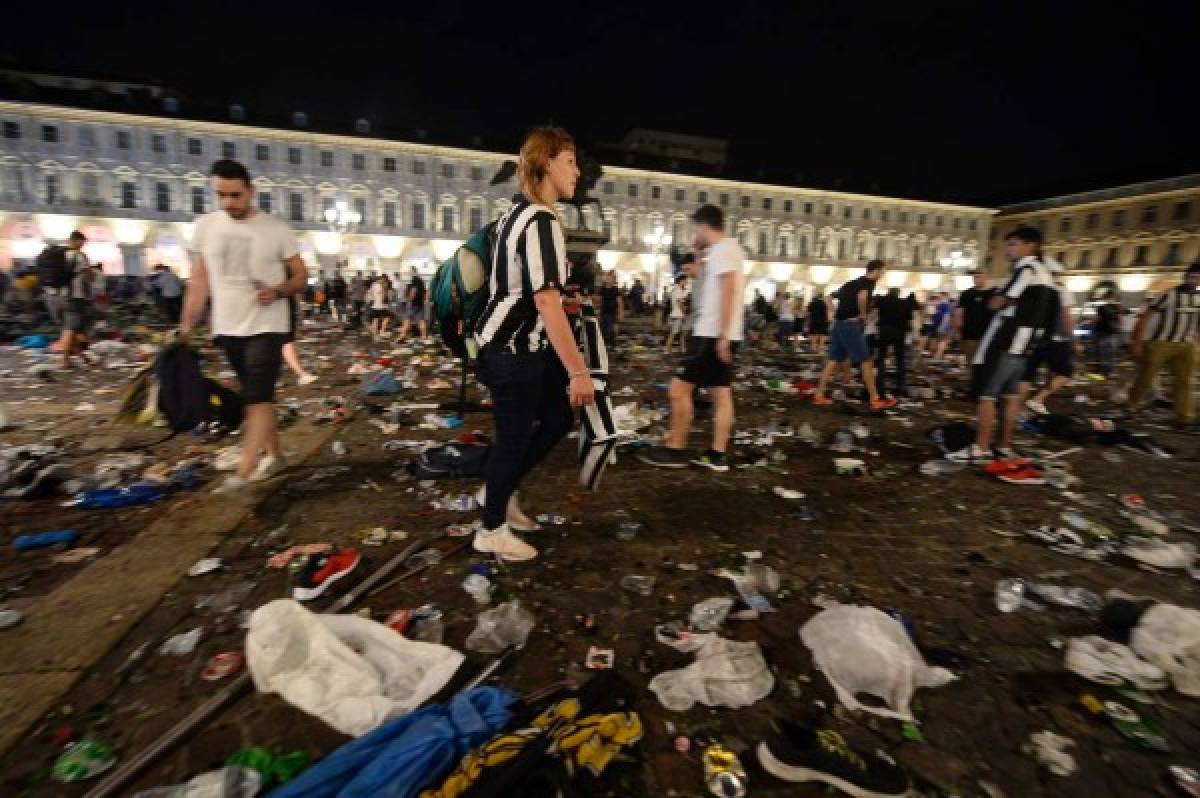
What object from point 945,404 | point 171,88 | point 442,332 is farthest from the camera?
point 171,88

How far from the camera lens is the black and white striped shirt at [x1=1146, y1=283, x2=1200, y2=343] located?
6.20m

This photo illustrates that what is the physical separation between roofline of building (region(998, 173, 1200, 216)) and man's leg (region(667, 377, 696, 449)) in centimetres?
6456

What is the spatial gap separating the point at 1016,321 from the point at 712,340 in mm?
2455

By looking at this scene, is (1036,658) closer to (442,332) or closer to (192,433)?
(442,332)

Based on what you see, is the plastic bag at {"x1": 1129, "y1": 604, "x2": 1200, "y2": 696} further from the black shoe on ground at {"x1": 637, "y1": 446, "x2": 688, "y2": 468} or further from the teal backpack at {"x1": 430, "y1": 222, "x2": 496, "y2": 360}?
the teal backpack at {"x1": 430, "y1": 222, "x2": 496, "y2": 360}

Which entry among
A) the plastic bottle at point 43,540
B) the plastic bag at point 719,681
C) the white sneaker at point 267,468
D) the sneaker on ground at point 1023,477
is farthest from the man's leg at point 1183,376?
the plastic bottle at point 43,540

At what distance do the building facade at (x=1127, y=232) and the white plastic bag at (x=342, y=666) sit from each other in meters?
59.3

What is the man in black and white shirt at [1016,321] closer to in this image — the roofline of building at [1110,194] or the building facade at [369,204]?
the building facade at [369,204]

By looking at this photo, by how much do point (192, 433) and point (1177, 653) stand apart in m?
6.33

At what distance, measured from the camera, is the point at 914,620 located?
7.86 ft

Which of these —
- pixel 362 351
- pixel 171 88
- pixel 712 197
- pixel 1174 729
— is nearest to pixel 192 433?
pixel 1174 729

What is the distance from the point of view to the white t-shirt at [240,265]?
130 inches

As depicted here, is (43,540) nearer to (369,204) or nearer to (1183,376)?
(1183,376)

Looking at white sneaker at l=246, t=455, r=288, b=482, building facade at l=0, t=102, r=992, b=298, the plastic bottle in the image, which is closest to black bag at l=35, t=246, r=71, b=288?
white sneaker at l=246, t=455, r=288, b=482
